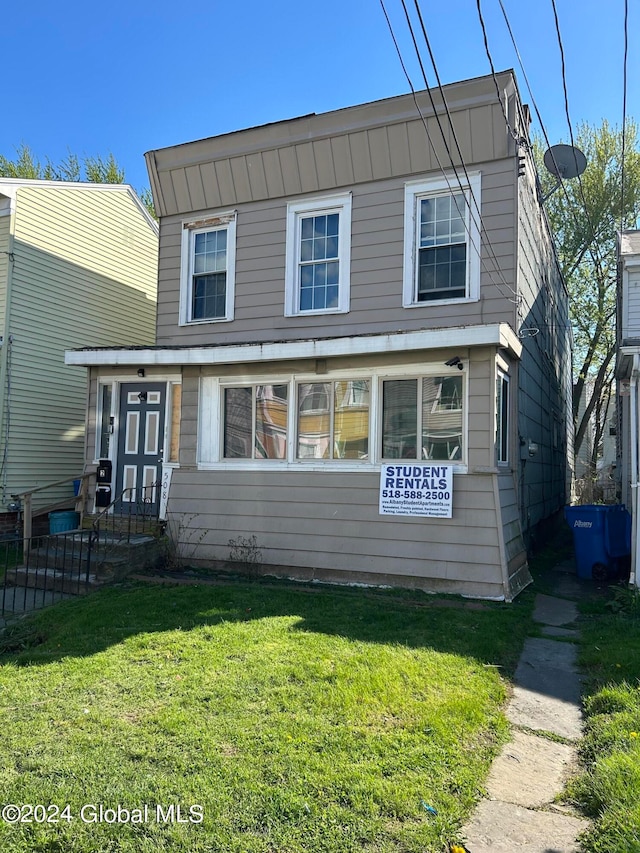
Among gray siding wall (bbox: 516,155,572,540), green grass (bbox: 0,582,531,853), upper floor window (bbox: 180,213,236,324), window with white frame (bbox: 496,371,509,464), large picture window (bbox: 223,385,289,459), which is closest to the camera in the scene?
green grass (bbox: 0,582,531,853)

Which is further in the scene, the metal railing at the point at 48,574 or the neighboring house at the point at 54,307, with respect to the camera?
the neighboring house at the point at 54,307

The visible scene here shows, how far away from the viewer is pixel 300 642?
549cm

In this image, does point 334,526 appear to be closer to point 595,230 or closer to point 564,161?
point 564,161

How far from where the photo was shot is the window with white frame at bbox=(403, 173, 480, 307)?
884 centimetres

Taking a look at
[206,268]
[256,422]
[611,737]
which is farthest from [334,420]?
[611,737]

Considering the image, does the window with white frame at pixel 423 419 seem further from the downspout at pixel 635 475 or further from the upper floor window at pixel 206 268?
the upper floor window at pixel 206 268

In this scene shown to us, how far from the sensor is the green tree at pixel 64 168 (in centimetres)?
2467

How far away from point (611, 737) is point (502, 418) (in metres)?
5.55

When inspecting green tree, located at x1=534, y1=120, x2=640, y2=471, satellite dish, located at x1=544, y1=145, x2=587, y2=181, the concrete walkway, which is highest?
green tree, located at x1=534, y1=120, x2=640, y2=471

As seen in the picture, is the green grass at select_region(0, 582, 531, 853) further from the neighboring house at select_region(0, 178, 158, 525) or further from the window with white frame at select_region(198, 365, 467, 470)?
the neighboring house at select_region(0, 178, 158, 525)

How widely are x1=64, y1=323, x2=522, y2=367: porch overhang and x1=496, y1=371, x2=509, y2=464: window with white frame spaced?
46 centimetres

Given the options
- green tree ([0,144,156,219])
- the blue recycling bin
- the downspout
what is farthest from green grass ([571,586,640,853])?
green tree ([0,144,156,219])

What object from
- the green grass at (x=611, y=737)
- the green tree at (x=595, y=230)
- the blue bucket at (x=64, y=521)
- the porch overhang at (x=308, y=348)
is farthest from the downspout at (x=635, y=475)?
the green tree at (x=595, y=230)

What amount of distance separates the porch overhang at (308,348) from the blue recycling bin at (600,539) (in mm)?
2597
